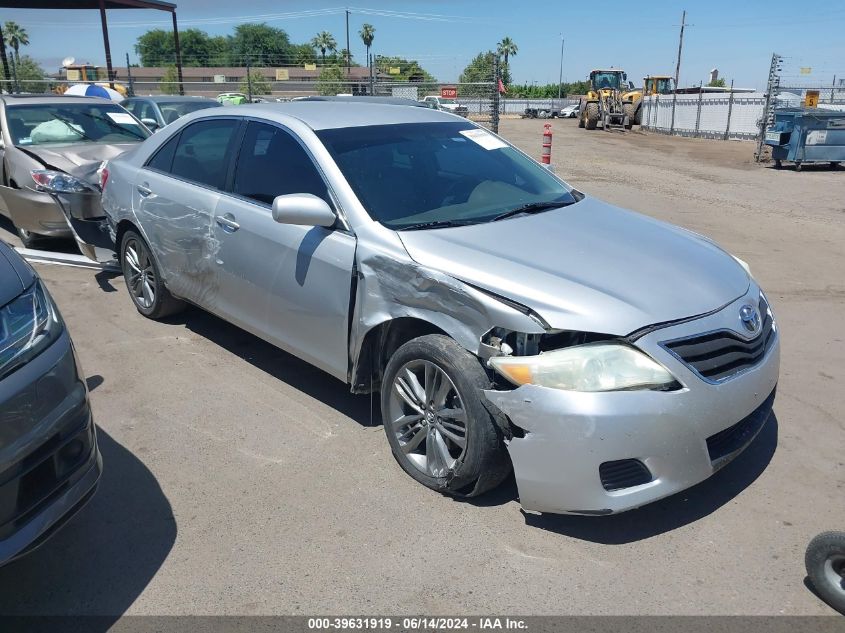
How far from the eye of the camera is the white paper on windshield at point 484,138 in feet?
14.6

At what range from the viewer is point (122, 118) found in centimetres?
870

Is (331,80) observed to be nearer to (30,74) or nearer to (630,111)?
(630,111)

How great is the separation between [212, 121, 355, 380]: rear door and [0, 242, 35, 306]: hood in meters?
1.32

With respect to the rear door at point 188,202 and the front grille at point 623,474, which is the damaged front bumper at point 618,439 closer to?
the front grille at point 623,474

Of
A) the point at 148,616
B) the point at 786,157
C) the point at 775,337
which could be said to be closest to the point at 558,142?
the point at 786,157

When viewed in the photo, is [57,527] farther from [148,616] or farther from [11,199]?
[11,199]

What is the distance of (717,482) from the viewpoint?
3373 millimetres

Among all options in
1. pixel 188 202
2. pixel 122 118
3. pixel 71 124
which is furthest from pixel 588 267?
pixel 122 118

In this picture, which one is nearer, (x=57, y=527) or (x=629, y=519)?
(x=57, y=527)

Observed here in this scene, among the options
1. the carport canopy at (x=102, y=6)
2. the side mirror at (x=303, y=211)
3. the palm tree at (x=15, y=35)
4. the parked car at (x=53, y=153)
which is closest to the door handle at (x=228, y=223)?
the side mirror at (x=303, y=211)

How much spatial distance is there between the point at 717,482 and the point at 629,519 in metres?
0.58

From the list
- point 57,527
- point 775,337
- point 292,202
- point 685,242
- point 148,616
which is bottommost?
point 148,616

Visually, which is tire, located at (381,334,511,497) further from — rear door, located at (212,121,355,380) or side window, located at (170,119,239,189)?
side window, located at (170,119,239,189)

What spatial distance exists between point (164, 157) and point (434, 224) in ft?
8.36
